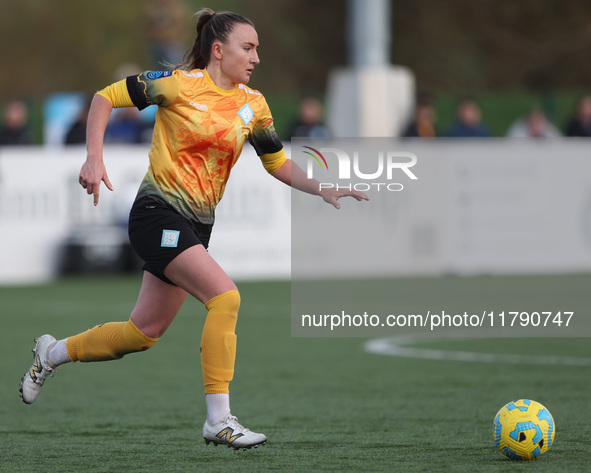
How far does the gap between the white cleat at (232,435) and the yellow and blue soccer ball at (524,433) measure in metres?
1.07

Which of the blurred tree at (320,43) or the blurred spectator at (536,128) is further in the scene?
the blurred tree at (320,43)

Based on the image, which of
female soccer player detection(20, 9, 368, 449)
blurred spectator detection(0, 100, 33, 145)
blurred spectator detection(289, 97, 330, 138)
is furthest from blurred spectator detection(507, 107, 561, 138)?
female soccer player detection(20, 9, 368, 449)

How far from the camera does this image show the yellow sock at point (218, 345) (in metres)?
6.02

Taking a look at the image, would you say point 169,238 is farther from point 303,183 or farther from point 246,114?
point 303,183

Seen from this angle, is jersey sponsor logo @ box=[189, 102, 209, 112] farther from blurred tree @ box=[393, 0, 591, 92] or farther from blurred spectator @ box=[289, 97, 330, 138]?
blurred tree @ box=[393, 0, 591, 92]

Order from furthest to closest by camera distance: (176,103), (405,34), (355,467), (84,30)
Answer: (84,30), (405,34), (176,103), (355,467)

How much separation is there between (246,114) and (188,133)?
33 centimetres

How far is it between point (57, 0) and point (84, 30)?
1524mm

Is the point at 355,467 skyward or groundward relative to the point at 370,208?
groundward

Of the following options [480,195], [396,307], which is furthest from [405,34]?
[396,307]

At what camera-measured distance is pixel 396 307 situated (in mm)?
13234

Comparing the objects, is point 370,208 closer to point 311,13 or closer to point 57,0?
point 311,13

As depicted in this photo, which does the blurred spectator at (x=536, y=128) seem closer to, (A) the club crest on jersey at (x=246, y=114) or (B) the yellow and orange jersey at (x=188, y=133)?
(A) the club crest on jersey at (x=246, y=114)

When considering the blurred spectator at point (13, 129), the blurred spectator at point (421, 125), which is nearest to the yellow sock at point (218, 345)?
the blurred spectator at point (421, 125)
